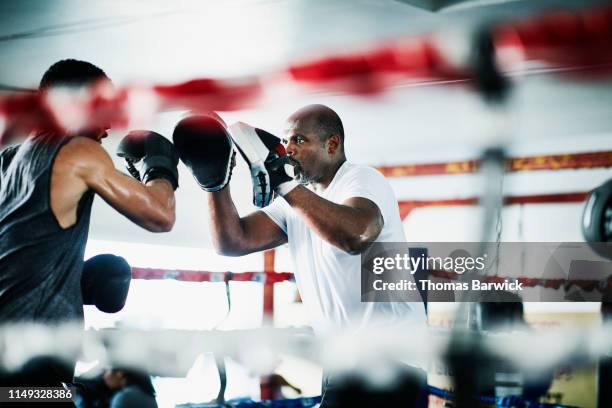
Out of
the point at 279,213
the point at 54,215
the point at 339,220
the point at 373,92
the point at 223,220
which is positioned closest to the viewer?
the point at 54,215

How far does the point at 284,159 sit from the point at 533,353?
72 centimetres

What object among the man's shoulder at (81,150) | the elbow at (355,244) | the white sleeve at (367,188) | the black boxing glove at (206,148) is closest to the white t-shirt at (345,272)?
the white sleeve at (367,188)

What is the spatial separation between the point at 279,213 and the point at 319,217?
0.37 m

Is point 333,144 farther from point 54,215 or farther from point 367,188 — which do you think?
point 54,215

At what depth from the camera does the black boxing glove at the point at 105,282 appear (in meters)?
1.57

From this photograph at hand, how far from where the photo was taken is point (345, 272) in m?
1.69

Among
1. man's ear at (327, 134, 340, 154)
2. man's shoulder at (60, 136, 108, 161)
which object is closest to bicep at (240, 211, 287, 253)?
man's ear at (327, 134, 340, 154)

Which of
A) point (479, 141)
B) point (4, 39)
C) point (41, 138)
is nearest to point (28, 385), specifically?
point (41, 138)

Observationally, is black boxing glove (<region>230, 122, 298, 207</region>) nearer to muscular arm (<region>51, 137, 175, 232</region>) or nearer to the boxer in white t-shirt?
the boxer in white t-shirt

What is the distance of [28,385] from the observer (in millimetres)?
1382

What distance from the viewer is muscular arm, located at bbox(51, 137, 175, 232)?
4.68 feet

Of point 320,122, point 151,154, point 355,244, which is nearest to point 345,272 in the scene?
point 355,244

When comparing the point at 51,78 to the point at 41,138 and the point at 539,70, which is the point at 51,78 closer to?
the point at 41,138

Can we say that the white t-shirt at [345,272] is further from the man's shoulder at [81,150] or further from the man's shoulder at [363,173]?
the man's shoulder at [81,150]
